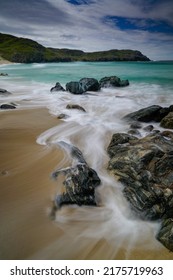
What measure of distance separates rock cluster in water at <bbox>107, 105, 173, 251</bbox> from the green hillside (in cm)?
10391

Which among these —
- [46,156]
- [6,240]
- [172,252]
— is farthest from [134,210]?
[46,156]

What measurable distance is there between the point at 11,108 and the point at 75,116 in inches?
112

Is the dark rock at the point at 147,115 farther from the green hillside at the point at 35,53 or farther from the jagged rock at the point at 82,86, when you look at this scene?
the green hillside at the point at 35,53

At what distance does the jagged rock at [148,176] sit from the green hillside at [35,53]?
10405cm

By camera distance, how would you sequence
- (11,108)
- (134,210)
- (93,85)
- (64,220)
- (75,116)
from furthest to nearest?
(93,85), (11,108), (75,116), (134,210), (64,220)

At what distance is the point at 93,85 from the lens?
16.6 metres

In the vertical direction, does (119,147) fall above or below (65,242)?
above

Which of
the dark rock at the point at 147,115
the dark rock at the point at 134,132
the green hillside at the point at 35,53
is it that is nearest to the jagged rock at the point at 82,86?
the dark rock at the point at 147,115

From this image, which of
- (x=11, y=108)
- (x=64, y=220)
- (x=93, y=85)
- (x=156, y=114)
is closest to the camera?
(x=64, y=220)

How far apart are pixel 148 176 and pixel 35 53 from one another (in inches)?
Result: 4561

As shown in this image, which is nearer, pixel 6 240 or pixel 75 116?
pixel 6 240

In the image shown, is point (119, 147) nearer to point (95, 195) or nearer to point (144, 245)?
point (95, 195)

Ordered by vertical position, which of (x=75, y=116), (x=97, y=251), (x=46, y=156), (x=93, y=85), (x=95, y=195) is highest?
(x=93, y=85)

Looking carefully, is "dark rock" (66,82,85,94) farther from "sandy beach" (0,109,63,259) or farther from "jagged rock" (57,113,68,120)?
"sandy beach" (0,109,63,259)
